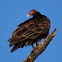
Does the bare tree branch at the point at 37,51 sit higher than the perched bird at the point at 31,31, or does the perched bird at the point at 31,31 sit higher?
the perched bird at the point at 31,31

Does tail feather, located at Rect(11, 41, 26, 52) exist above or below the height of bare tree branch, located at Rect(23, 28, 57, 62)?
above

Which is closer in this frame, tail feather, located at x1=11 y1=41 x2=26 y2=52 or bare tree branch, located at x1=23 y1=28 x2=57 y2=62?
tail feather, located at x1=11 y1=41 x2=26 y2=52

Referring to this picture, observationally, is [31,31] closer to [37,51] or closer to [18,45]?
[18,45]

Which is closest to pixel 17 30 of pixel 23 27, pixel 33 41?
pixel 23 27

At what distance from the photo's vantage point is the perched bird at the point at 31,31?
4127 mm

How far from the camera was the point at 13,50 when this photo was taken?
4176mm

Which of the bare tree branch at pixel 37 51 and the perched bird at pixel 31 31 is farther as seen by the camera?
the bare tree branch at pixel 37 51

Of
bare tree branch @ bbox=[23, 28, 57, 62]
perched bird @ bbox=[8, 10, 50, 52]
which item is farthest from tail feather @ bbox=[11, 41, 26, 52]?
bare tree branch @ bbox=[23, 28, 57, 62]

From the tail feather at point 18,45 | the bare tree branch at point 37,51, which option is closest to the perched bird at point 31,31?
the tail feather at point 18,45

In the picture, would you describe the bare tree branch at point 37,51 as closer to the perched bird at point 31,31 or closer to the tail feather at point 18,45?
the perched bird at point 31,31

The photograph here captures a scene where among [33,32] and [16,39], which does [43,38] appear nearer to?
[33,32]

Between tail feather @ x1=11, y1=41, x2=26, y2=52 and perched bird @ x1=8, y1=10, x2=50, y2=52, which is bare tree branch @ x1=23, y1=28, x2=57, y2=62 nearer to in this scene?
perched bird @ x1=8, y1=10, x2=50, y2=52

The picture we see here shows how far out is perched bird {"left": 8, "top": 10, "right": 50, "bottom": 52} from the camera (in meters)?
4.13

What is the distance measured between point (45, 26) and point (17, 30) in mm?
587
